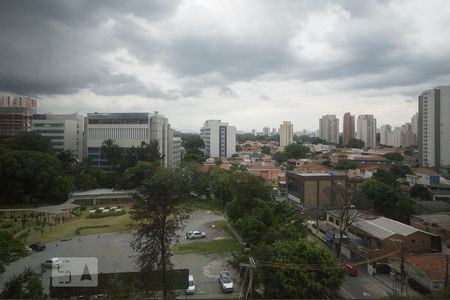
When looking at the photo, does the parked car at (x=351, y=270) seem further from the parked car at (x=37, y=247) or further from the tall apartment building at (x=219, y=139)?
the tall apartment building at (x=219, y=139)

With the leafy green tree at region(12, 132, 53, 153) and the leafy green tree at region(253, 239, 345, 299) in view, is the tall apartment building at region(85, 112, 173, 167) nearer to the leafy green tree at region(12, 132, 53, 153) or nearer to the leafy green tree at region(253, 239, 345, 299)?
the leafy green tree at region(12, 132, 53, 153)

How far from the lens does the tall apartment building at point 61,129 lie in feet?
86.7

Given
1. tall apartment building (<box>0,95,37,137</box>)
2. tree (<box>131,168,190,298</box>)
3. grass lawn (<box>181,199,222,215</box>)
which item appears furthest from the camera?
tall apartment building (<box>0,95,37,137</box>)

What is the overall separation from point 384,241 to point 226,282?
4350 mm

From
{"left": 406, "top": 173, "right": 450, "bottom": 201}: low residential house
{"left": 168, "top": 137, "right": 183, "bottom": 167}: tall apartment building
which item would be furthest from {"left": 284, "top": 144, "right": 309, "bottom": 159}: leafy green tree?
{"left": 406, "top": 173, "right": 450, "bottom": 201}: low residential house

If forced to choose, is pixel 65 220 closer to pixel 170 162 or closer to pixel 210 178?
pixel 210 178

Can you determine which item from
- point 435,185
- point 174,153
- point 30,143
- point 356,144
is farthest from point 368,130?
point 30,143

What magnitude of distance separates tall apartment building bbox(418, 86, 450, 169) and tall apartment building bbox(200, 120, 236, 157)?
68.6 feet

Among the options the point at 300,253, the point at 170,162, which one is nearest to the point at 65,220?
the point at 300,253

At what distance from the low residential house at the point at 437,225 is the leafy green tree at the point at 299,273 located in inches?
199

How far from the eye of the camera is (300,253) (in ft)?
21.0

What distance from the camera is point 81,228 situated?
12930 millimetres

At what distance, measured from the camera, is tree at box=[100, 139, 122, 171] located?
22.8m

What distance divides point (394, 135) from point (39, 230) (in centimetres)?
5546
